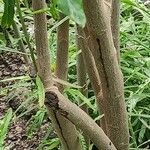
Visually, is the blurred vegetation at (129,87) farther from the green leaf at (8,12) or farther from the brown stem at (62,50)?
the green leaf at (8,12)

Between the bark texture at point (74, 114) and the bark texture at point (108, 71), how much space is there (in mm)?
54

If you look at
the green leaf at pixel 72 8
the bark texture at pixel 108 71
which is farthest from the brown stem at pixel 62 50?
the green leaf at pixel 72 8

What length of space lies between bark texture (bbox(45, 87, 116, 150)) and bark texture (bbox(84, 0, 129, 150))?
0.05 metres

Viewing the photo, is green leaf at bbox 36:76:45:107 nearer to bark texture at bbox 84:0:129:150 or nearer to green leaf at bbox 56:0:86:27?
bark texture at bbox 84:0:129:150

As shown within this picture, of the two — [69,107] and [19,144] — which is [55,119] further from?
[19,144]

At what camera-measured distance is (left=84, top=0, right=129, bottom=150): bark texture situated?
33.6 inches

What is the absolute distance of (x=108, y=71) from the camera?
0.96 m

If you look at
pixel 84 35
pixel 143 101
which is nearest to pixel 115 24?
pixel 84 35

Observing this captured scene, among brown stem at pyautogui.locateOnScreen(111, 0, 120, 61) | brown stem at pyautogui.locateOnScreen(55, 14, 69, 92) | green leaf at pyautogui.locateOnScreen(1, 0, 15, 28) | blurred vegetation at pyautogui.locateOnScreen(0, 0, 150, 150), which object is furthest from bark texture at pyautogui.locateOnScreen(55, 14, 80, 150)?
blurred vegetation at pyautogui.locateOnScreen(0, 0, 150, 150)

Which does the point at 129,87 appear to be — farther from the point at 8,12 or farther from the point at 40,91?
the point at 8,12

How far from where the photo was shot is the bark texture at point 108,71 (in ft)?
2.80

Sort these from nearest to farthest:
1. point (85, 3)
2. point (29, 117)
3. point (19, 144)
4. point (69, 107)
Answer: point (85, 3), point (69, 107), point (19, 144), point (29, 117)

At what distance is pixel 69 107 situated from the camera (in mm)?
916

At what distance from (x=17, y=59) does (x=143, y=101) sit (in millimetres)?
881
